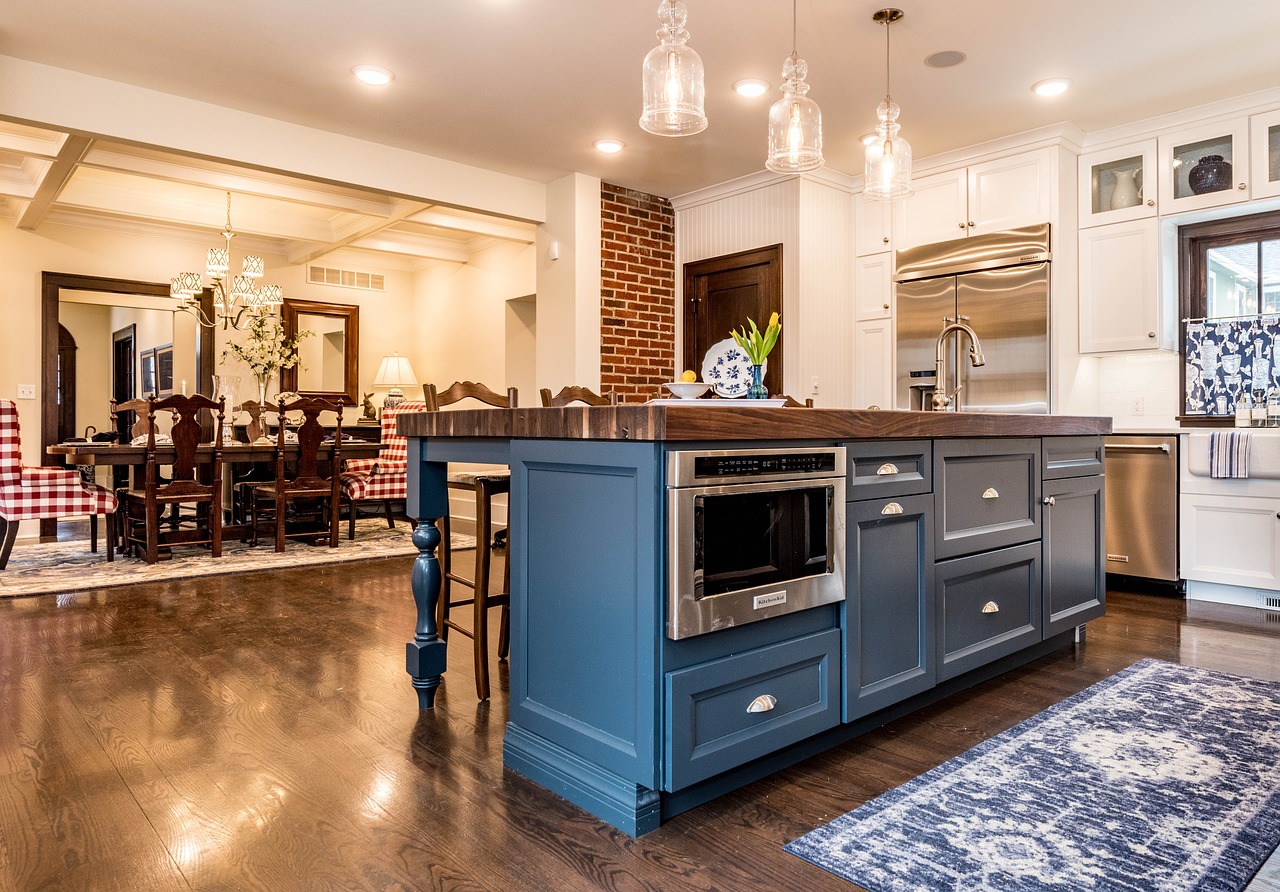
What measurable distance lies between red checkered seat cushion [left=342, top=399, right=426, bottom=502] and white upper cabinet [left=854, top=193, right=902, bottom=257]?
3.39 metres

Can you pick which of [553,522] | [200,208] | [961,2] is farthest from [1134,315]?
[200,208]

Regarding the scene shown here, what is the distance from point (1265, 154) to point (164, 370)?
9.07 meters

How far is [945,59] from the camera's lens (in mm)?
3807

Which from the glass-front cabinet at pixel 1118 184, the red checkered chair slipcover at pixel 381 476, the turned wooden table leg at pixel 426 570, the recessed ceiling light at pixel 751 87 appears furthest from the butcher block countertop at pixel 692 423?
the red checkered chair slipcover at pixel 381 476

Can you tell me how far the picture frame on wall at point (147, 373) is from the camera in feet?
28.1

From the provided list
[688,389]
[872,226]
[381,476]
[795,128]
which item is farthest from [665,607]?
[381,476]

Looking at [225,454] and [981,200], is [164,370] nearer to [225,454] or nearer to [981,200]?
[225,454]

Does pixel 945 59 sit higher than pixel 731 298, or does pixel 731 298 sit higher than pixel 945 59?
pixel 945 59

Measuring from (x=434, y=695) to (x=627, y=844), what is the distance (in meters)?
1.04

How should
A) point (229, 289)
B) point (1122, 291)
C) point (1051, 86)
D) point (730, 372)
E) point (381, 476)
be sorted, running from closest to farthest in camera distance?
point (730, 372) < point (1051, 86) < point (1122, 291) < point (381, 476) < point (229, 289)

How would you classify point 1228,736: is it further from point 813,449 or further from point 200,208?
point 200,208

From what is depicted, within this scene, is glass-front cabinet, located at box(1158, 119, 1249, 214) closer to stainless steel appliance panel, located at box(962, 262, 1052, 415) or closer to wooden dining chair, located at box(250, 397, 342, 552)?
stainless steel appliance panel, located at box(962, 262, 1052, 415)

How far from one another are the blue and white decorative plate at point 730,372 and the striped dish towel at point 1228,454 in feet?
9.30

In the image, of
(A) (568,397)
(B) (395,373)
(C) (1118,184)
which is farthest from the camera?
(B) (395,373)
